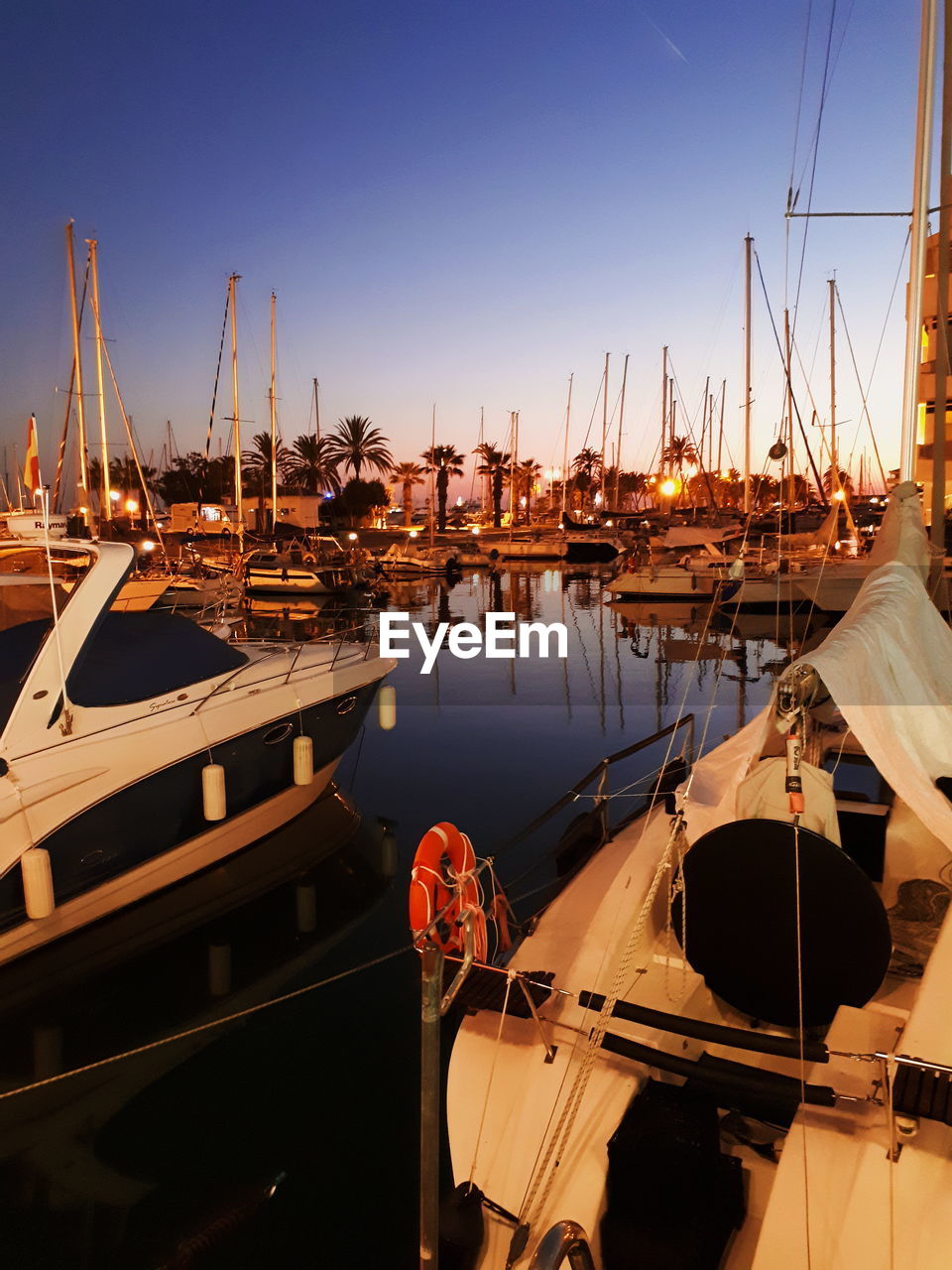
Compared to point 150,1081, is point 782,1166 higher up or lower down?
higher up

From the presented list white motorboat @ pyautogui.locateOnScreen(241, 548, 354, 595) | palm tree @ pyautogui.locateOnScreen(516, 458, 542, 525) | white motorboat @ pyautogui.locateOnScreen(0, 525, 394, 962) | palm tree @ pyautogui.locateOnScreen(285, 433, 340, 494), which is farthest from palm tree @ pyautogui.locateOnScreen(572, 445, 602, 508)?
white motorboat @ pyautogui.locateOnScreen(0, 525, 394, 962)

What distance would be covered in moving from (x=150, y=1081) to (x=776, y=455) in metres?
20.3

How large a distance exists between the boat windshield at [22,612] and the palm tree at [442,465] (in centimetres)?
7400

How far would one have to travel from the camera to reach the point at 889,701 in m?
3.99

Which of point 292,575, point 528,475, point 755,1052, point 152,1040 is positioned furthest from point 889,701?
point 528,475

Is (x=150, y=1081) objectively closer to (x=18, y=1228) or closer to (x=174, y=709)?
(x=18, y=1228)

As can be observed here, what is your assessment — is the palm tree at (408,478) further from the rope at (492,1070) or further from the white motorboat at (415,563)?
the rope at (492,1070)

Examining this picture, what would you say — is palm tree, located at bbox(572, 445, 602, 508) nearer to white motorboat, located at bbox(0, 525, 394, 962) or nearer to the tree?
the tree

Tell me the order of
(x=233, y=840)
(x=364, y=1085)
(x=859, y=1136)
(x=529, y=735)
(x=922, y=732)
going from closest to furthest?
(x=859, y=1136) → (x=922, y=732) → (x=364, y=1085) → (x=233, y=840) → (x=529, y=735)

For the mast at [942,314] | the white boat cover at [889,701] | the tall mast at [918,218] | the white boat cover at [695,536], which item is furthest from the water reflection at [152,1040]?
the white boat cover at [695,536]

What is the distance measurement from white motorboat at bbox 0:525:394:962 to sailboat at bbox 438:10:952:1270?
380cm

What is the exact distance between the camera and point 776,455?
21.4 m

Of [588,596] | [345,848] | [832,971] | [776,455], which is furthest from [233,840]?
[588,596]

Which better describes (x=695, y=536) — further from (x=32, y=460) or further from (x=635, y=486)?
(x=635, y=486)
